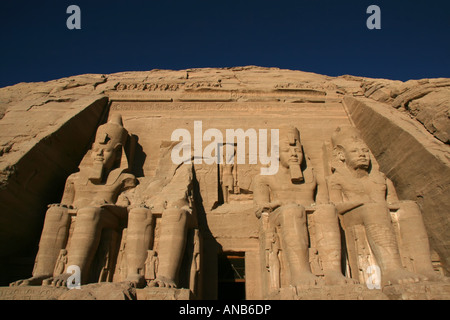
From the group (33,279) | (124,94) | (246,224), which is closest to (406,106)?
(246,224)

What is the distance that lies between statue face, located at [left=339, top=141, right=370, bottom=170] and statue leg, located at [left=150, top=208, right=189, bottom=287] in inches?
103

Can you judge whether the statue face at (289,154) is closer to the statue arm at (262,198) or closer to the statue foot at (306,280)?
the statue arm at (262,198)

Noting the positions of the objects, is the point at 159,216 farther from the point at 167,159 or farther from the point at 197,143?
the point at 197,143

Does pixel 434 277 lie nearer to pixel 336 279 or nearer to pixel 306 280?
pixel 336 279

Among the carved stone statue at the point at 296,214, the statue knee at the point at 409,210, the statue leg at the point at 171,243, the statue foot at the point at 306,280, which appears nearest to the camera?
the statue foot at the point at 306,280

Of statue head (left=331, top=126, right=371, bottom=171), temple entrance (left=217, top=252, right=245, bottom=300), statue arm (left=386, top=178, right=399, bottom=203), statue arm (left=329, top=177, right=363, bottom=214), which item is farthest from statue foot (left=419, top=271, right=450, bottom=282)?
temple entrance (left=217, top=252, right=245, bottom=300)

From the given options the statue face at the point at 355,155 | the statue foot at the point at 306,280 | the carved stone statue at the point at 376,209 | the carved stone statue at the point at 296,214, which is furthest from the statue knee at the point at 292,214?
the statue face at the point at 355,155

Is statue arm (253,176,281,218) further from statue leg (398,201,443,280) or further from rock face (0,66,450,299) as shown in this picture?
statue leg (398,201,443,280)

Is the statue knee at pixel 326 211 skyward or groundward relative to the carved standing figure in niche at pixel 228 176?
groundward

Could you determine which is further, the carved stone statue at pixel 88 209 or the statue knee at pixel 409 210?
the statue knee at pixel 409 210

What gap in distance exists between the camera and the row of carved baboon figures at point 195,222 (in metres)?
4.03

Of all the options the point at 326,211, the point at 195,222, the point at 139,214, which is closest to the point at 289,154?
the point at 326,211

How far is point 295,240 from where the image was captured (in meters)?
4.17
